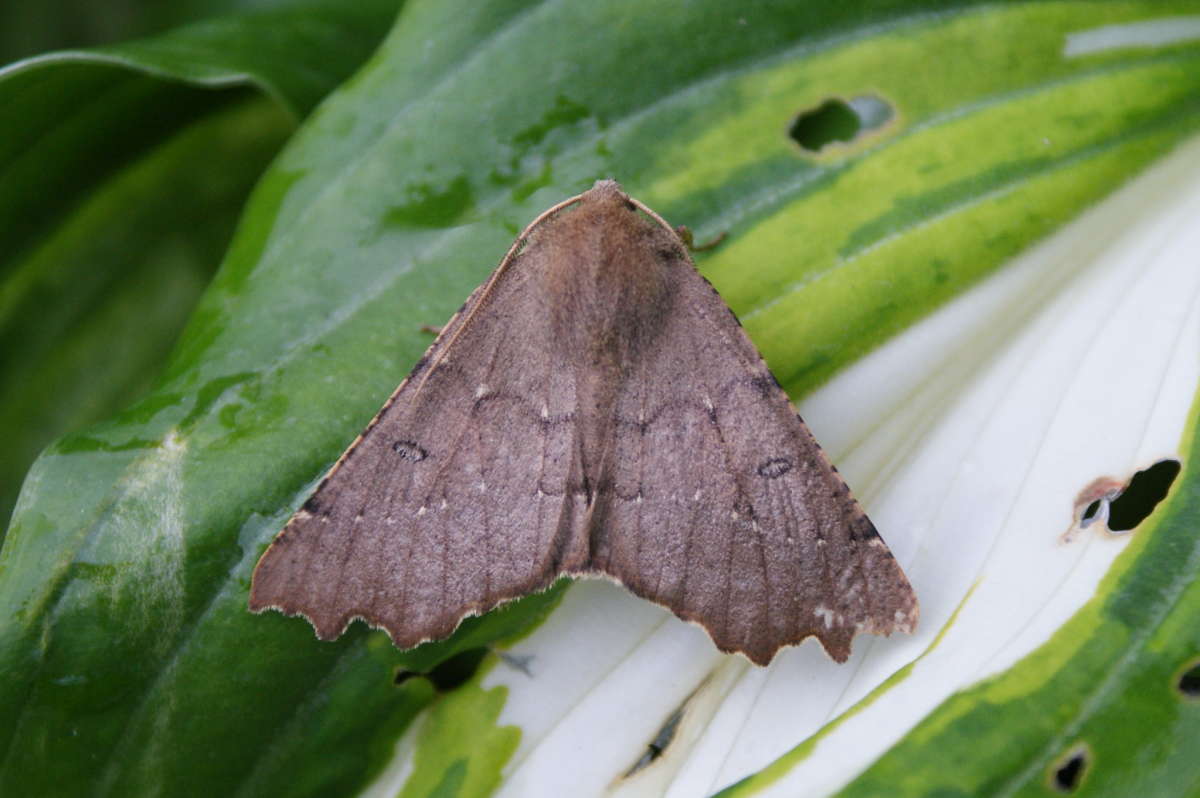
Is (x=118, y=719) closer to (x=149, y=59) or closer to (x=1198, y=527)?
(x=149, y=59)

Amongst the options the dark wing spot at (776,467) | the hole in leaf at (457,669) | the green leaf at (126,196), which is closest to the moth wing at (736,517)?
the dark wing spot at (776,467)

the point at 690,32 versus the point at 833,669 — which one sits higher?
the point at 690,32

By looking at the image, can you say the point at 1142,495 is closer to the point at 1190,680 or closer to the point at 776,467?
the point at 1190,680

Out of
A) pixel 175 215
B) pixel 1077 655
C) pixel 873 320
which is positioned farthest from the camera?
pixel 175 215

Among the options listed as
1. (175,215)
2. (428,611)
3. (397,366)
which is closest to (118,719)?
(428,611)

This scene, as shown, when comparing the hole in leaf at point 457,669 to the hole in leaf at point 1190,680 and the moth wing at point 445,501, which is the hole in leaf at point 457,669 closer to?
the moth wing at point 445,501

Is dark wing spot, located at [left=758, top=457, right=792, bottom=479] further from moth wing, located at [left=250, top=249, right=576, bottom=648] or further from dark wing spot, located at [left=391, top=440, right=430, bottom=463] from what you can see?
dark wing spot, located at [left=391, top=440, right=430, bottom=463]
